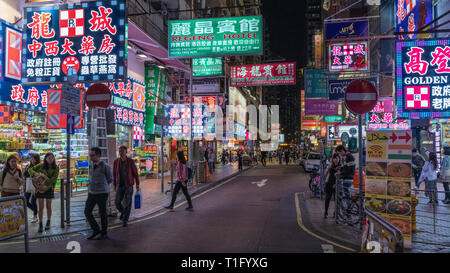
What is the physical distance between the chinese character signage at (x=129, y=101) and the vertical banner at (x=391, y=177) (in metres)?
12.4

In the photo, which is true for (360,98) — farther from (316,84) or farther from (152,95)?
(152,95)

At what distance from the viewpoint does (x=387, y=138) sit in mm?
6965

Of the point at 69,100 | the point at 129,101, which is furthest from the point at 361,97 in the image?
the point at 129,101

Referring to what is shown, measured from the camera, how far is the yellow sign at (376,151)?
275 inches

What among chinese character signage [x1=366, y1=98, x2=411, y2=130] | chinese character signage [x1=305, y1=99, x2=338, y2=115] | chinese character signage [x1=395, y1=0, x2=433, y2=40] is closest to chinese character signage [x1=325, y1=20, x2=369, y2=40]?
chinese character signage [x1=395, y1=0, x2=433, y2=40]

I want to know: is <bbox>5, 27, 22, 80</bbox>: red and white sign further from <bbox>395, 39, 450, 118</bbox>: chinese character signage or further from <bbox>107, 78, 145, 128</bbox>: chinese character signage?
<bbox>395, 39, 450, 118</bbox>: chinese character signage

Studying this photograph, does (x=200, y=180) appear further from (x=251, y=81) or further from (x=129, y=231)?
(x=129, y=231)

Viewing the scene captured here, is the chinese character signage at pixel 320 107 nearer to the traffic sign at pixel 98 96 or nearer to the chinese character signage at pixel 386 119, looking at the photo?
the chinese character signage at pixel 386 119

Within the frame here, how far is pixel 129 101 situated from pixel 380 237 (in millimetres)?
16277

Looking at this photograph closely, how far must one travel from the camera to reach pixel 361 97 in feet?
24.9

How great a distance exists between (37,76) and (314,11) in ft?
506

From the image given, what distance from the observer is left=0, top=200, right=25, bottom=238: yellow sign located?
4903 millimetres

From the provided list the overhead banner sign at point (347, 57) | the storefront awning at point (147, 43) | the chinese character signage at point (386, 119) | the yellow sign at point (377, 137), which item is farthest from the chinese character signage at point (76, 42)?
the chinese character signage at point (386, 119)

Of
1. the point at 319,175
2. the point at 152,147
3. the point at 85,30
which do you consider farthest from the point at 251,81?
the point at 85,30
